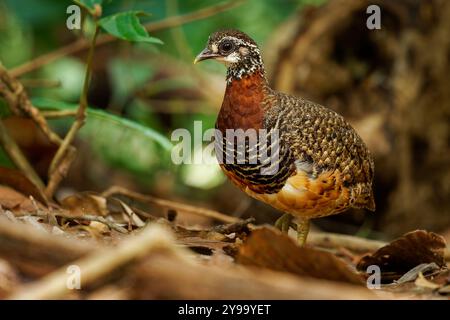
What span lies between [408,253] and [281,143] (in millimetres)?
772

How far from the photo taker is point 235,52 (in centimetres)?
385

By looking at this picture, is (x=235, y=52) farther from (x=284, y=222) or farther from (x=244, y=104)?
(x=284, y=222)

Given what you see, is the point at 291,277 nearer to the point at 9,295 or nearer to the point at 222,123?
the point at 9,295

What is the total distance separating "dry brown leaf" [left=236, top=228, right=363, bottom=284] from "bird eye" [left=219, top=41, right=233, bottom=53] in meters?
1.58

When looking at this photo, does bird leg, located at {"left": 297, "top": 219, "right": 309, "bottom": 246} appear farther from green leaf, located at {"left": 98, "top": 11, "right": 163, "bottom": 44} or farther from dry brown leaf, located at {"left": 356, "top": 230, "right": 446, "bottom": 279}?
green leaf, located at {"left": 98, "top": 11, "right": 163, "bottom": 44}

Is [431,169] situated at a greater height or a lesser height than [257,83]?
greater

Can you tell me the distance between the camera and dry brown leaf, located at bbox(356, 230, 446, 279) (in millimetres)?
3227

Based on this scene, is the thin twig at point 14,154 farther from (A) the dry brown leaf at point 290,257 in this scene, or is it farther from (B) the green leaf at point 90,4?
(A) the dry brown leaf at point 290,257

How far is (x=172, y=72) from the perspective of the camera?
8797mm

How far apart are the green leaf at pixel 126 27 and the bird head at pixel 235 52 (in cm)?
32

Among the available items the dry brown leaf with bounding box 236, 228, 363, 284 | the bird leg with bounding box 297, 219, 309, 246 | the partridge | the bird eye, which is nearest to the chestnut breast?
the partridge
